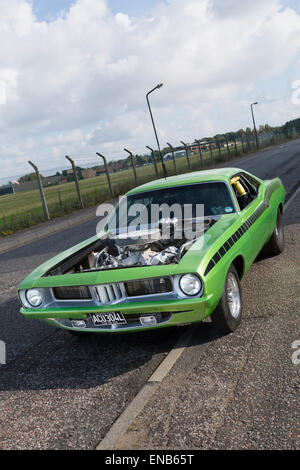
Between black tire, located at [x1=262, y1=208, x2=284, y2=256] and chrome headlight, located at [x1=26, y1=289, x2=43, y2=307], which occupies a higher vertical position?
chrome headlight, located at [x1=26, y1=289, x2=43, y2=307]

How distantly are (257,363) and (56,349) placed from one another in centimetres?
200

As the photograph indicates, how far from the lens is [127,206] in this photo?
18.4ft

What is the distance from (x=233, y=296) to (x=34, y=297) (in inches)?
73.3

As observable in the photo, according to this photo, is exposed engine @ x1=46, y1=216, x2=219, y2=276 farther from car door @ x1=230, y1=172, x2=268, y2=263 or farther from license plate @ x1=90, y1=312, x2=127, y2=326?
license plate @ x1=90, y1=312, x2=127, y2=326

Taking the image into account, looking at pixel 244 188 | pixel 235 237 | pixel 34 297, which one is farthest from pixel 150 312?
pixel 244 188

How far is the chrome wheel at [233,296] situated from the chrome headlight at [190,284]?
0.60 meters

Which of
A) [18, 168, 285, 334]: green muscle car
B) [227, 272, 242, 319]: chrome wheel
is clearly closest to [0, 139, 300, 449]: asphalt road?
[227, 272, 242, 319]: chrome wheel

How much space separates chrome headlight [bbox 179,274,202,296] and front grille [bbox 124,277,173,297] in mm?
111

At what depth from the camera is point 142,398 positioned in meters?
3.19

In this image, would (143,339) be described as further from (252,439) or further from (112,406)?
(252,439)

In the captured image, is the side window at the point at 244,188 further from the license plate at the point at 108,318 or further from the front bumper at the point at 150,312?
the license plate at the point at 108,318

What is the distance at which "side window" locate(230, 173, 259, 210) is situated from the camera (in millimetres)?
5328

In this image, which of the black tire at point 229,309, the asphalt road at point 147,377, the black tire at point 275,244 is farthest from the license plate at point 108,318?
the black tire at point 275,244

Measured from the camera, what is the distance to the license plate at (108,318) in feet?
12.2
